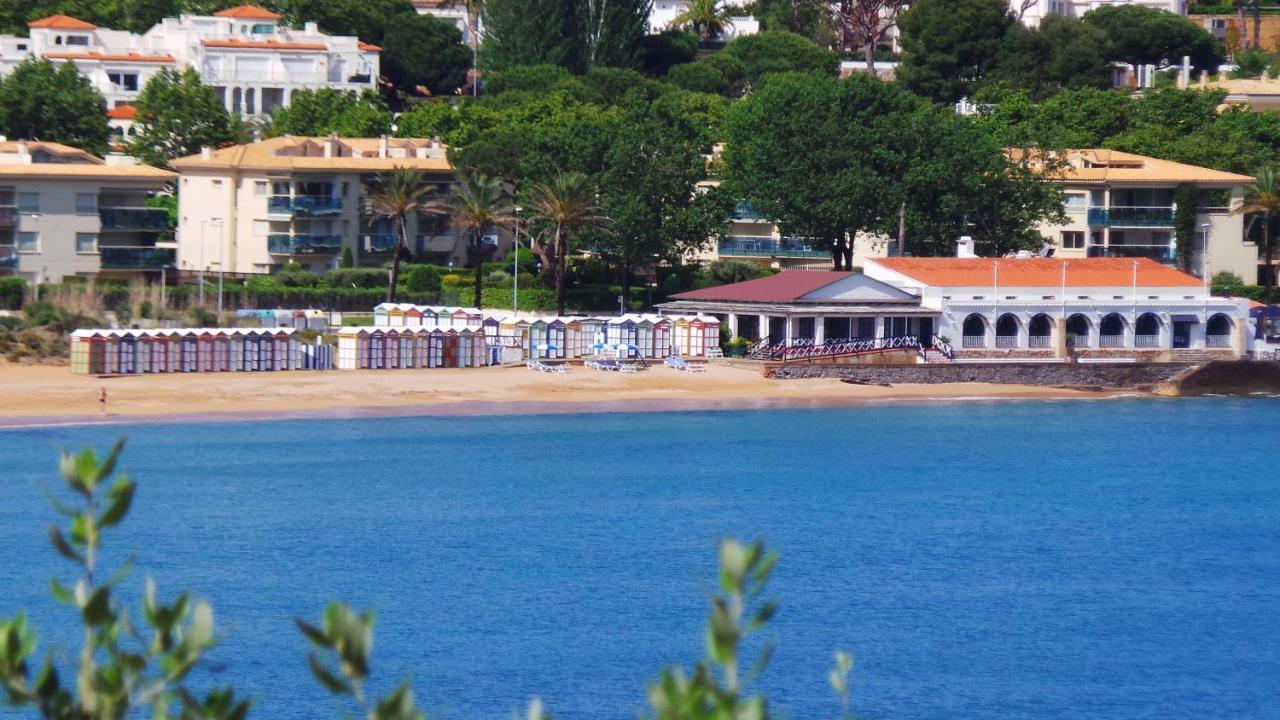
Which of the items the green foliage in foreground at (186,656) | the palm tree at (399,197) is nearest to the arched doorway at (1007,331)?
the palm tree at (399,197)

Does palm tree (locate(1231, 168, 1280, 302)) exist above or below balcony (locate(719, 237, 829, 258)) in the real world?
above

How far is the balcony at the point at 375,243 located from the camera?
318ft

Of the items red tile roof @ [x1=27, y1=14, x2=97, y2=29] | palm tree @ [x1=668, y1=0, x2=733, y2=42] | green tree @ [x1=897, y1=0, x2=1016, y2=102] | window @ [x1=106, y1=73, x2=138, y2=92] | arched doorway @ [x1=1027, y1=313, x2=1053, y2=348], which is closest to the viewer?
arched doorway @ [x1=1027, y1=313, x2=1053, y2=348]

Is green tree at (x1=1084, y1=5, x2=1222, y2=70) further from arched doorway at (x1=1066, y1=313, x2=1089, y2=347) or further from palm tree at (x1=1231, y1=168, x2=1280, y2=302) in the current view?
arched doorway at (x1=1066, y1=313, x2=1089, y2=347)

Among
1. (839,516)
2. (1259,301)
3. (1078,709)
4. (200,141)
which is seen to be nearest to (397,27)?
(200,141)

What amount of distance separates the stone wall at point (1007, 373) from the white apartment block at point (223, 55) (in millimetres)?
62064

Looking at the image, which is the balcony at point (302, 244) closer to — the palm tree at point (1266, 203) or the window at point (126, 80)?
the palm tree at point (1266, 203)

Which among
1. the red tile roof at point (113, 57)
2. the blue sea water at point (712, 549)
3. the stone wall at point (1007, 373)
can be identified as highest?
the red tile roof at point (113, 57)

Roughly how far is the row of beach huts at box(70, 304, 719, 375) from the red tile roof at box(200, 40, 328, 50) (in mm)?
54048

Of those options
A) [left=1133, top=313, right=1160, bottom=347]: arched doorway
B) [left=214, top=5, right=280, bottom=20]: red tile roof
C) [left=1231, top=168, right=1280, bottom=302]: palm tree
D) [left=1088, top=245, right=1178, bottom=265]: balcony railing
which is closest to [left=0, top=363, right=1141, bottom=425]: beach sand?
[left=1133, top=313, right=1160, bottom=347]: arched doorway

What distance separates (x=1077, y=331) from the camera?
3157 inches

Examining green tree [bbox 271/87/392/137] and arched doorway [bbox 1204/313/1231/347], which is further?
green tree [bbox 271/87/392/137]

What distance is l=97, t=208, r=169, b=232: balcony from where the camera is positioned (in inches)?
3430

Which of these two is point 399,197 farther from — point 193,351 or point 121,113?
point 121,113
